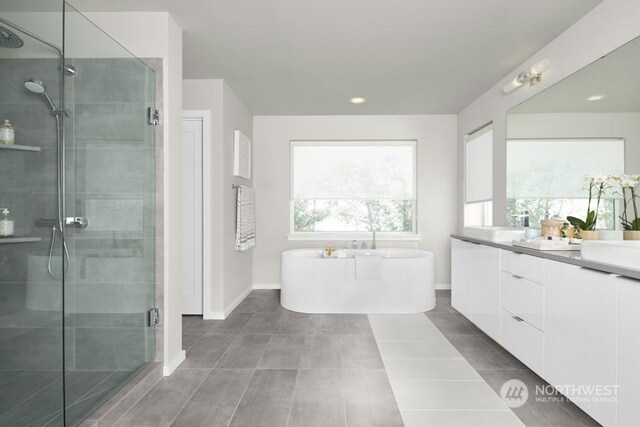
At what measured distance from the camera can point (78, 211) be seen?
1.86 m

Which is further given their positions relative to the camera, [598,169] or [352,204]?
[352,204]

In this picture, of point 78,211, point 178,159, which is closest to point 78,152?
point 78,211

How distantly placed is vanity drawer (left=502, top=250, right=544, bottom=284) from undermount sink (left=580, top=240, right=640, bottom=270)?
0.34m

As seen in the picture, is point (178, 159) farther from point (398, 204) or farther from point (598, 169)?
point (398, 204)

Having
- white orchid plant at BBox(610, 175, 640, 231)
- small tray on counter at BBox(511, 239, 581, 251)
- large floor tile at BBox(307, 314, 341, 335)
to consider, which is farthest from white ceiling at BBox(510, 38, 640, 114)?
large floor tile at BBox(307, 314, 341, 335)

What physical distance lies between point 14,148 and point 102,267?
2.53ft

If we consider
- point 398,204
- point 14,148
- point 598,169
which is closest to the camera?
point 14,148


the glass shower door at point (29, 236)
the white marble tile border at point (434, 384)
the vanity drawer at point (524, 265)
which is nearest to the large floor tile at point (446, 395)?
the white marble tile border at point (434, 384)

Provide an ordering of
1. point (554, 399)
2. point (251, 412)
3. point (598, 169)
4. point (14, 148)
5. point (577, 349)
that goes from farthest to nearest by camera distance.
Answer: point (598, 169), point (554, 399), point (251, 412), point (577, 349), point (14, 148)

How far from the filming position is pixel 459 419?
1942mm
